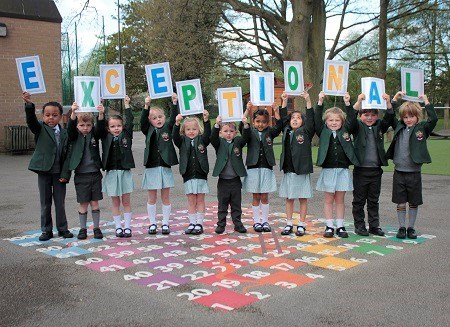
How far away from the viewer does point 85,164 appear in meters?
6.49

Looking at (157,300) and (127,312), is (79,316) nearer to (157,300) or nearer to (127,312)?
(127,312)

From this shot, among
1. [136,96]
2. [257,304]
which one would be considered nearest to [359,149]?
[257,304]

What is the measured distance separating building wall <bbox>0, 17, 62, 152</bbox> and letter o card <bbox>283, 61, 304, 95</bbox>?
14.3m

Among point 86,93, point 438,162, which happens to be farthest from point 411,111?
point 438,162

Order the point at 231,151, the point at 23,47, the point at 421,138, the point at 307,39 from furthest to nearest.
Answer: the point at 307,39 < the point at 23,47 < the point at 231,151 < the point at 421,138

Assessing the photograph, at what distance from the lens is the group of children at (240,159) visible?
6410mm

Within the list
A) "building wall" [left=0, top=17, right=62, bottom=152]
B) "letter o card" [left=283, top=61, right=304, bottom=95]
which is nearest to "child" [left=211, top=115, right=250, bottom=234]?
"letter o card" [left=283, top=61, right=304, bottom=95]

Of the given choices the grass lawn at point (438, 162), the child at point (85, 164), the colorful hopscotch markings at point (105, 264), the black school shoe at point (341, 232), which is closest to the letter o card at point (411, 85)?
the black school shoe at point (341, 232)

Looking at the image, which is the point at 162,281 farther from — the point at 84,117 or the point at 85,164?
the point at 84,117

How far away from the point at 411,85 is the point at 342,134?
1.14 m

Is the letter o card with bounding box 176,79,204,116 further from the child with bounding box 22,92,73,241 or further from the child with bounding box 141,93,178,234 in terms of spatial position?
the child with bounding box 22,92,73,241

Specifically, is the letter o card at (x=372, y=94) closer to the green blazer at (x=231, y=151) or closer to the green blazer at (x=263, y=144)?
the green blazer at (x=263, y=144)

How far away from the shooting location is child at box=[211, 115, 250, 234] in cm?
668

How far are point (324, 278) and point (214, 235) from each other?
2105mm
